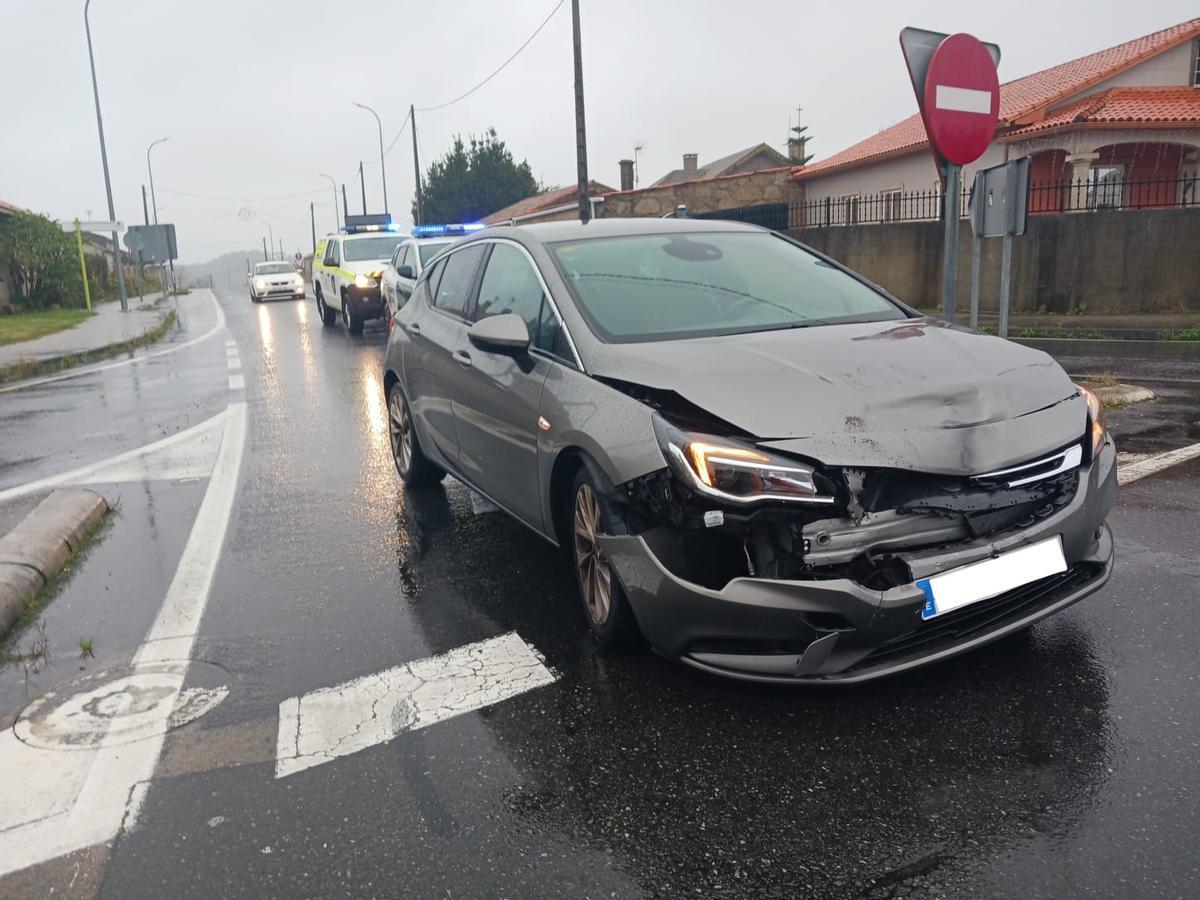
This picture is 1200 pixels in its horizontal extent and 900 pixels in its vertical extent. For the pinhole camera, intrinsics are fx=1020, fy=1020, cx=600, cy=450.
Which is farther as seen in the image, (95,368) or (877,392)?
(95,368)

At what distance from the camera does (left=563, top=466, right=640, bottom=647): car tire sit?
11.9ft

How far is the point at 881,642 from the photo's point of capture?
3.08 m

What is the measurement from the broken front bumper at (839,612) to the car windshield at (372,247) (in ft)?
58.3

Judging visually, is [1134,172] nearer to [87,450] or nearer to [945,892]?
[87,450]

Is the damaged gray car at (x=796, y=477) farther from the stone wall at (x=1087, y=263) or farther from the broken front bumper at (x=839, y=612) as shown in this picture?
the stone wall at (x=1087, y=263)

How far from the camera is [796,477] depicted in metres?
3.10

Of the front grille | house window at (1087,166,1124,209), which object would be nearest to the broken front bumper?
the front grille

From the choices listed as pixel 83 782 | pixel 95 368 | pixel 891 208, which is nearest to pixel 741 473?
pixel 83 782

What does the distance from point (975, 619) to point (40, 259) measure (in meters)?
35.3

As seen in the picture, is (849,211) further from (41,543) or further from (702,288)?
(41,543)

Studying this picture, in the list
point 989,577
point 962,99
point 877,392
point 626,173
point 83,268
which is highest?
point 626,173

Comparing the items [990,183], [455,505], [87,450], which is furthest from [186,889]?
[990,183]

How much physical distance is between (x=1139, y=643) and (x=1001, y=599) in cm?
82

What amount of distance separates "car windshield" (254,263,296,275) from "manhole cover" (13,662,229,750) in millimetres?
34053
